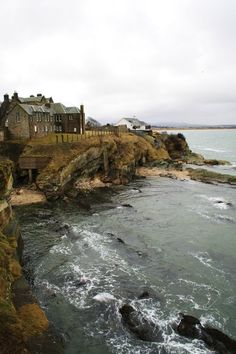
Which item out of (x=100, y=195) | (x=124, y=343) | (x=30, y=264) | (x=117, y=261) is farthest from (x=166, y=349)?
(x=100, y=195)

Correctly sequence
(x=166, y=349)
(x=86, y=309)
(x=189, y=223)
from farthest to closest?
(x=189, y=223)
(x=86, y=309)
(x=166, y=349)

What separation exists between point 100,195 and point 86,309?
3117cm

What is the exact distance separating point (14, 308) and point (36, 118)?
51853 millimetres

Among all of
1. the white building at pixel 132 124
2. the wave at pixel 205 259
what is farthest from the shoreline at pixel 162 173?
the white building at pixel 132 124

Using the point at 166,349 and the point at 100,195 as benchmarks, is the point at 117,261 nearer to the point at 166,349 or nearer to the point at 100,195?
the point at 166,349

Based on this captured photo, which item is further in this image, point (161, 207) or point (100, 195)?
point (100, 195)

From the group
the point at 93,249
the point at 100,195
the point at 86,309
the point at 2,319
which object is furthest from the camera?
the point at 100,195

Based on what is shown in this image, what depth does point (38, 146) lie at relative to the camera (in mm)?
56094

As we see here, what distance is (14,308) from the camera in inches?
655

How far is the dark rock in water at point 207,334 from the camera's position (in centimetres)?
1717

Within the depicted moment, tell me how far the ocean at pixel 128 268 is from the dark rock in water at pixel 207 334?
461 mm

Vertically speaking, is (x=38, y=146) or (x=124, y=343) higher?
(x=38, y=146)

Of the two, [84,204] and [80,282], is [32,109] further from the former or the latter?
[80,282]

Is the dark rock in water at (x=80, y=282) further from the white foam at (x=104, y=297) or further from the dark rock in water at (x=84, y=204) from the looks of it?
the dark rock in water at (x=84, y=204)
